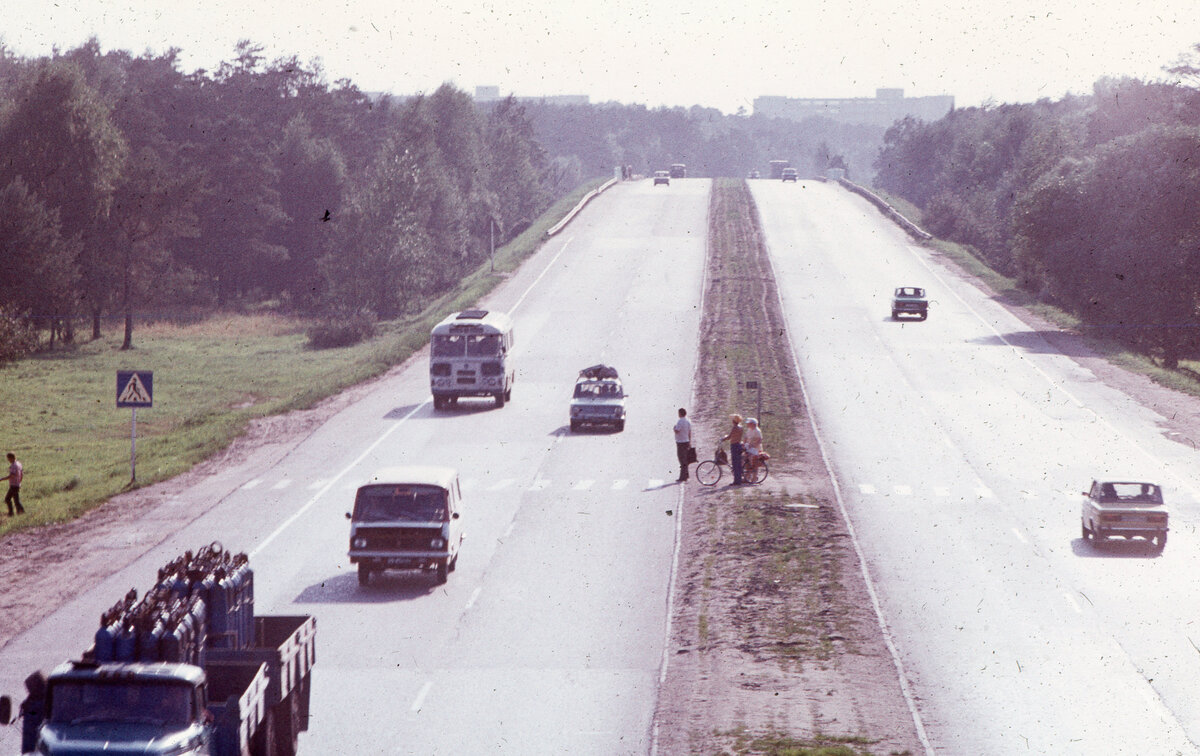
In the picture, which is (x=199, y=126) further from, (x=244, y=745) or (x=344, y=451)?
(x=244, y=745)

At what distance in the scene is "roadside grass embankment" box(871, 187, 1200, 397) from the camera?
54312mm

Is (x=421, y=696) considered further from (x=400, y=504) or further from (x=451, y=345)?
(x=451, y=345)

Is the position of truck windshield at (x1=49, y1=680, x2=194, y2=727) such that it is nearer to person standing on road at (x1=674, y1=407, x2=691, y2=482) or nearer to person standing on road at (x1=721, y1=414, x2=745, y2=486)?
person standing on road at (x1=674, y1=407, x2=691, y2=482)

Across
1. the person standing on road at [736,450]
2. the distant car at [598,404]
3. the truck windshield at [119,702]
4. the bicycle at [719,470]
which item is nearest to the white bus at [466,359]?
the distant car at [598,404]

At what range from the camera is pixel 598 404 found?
4209cm

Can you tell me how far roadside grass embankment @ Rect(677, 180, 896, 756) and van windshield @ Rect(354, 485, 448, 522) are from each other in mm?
4807

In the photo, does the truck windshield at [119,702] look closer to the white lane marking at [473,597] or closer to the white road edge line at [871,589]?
the white road edge line at [871,589]

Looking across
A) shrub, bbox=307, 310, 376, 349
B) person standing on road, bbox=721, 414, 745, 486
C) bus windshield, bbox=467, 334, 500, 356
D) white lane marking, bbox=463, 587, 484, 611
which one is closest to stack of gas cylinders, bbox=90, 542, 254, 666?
white lane marking, bbox=463, 587, 484, 611

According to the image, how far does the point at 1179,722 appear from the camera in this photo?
17.9 meters

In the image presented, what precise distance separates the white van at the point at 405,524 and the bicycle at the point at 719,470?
432 inches

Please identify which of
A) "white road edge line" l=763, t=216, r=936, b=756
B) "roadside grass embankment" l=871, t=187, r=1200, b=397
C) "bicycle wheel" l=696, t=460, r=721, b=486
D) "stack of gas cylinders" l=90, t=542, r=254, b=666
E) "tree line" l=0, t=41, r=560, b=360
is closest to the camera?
"stack of gas cylinders" l=90, t=542, r=254, b=666

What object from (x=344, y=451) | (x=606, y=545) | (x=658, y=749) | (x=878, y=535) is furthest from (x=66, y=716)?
(x=344, y=451)

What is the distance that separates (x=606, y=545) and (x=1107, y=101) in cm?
11978

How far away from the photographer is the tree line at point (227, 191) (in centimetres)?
7569
